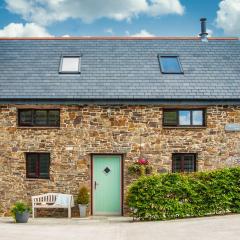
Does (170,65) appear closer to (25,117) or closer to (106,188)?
(106,188)

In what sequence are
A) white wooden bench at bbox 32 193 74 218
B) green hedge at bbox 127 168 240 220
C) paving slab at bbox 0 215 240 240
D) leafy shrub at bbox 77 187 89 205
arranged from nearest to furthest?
paving slab at bbox 0 215 240 240
green hedge at bbox 127 168 240 220
white wooden bench at bbox 32 193 74 218
leafy shrub at bbox 77 187 89 205

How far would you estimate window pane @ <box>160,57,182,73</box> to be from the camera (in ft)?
65.3

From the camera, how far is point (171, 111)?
18.8m

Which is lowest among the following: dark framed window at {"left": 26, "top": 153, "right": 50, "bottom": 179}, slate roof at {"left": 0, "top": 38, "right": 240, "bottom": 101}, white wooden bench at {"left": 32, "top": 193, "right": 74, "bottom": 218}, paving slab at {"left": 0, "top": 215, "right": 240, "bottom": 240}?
paving slab at {"left": 0, "top": 215, "right": 240, "bottom": 240}

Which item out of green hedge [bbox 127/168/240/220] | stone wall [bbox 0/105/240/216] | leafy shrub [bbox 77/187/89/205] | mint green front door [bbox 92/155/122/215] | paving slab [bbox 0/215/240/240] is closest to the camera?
paving slab [bbox 0/215/240/240]

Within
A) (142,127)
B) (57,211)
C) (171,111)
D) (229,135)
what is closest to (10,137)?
(57,211)

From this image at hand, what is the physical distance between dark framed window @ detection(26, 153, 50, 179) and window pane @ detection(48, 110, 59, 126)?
1.24m

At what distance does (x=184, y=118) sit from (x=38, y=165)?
Result: 6057mm

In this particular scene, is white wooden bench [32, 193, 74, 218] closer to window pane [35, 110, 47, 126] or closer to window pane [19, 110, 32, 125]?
window pane [35, 110, 47, 126]

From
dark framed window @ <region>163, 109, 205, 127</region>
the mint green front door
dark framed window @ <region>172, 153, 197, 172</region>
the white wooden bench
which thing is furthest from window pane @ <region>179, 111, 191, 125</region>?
the white wooden bench

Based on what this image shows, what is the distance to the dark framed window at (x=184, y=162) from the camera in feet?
61.5

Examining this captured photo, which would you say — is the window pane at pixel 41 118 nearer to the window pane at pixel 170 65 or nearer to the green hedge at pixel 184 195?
the green hedge at pixel 184 195

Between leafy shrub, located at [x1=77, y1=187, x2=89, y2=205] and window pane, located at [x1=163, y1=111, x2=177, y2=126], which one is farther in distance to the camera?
window pane, located at [x1=163, y1=111, x2=177, y2=126]

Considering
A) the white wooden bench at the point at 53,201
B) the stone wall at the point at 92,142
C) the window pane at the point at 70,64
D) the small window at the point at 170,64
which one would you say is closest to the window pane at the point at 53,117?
the stone wall at the point at 92,142
